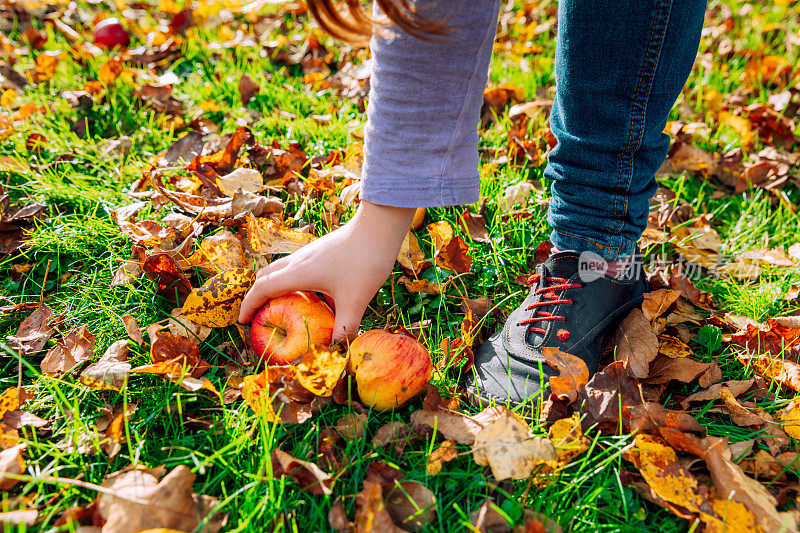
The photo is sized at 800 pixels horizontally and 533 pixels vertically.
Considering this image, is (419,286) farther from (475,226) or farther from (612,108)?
(612,108)

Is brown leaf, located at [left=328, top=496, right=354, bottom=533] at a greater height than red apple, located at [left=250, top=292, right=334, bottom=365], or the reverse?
red apple, located at [left=250, top=292, right=334, bottom=365]

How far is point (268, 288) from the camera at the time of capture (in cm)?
142

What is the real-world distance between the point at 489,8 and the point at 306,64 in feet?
7.00

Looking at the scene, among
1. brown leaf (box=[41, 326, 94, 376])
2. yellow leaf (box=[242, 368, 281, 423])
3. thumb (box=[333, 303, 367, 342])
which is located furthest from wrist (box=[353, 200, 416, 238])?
brown leaf (box=[41, 326, 94, 376])

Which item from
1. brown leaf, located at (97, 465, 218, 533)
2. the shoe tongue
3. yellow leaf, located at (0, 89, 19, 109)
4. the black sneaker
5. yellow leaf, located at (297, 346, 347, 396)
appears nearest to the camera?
brown leaf, located at (97, 465, 218, 533)

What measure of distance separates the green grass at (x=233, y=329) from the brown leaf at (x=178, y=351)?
0.06 metres

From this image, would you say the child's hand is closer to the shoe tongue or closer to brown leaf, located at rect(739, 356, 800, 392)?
the shoe tongue

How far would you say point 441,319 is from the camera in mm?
1734

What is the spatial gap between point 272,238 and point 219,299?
25 centimetres

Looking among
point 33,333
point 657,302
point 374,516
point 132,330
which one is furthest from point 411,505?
point 33,333

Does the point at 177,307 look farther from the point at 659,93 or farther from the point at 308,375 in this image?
the point at 659,93

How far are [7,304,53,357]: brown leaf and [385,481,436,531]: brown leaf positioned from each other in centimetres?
109

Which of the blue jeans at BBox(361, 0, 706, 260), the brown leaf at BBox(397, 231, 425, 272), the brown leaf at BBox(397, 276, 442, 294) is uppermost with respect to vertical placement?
the blue jeans at BBox(361, 0, 706, 260)

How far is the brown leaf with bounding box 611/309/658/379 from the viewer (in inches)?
59.9
